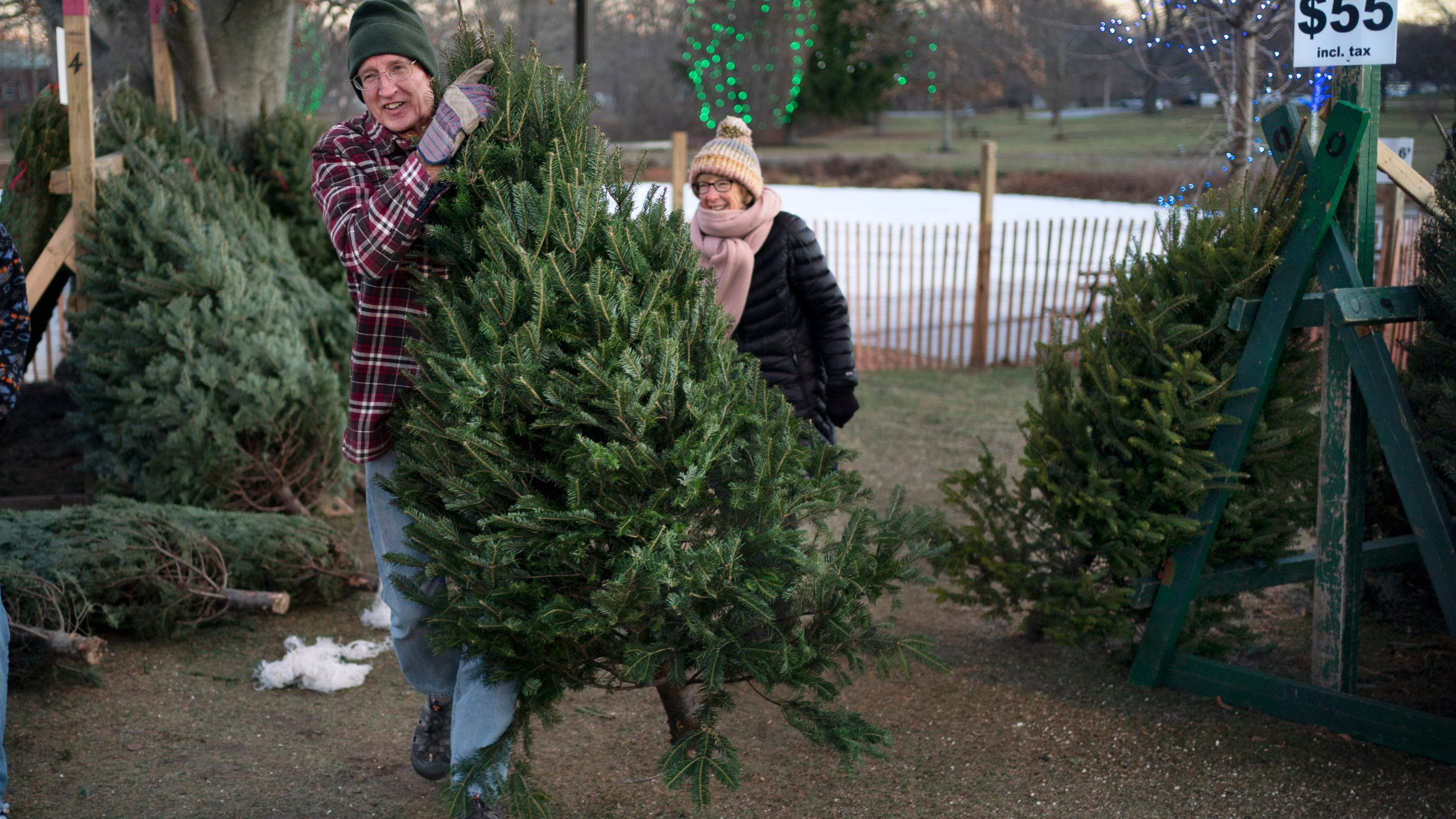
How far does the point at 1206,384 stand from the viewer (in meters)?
3.51

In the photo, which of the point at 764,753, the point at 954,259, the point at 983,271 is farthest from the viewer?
the point at 954,259

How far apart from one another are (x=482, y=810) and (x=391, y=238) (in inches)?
53.7

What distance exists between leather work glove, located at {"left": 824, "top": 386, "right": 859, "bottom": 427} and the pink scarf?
0.45 metres

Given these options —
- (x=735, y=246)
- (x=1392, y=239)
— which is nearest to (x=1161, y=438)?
(x=735, y=246)

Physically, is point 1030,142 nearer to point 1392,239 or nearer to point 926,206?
point 926,206

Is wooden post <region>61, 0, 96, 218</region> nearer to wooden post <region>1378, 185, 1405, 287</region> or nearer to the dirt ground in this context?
the dirt ground

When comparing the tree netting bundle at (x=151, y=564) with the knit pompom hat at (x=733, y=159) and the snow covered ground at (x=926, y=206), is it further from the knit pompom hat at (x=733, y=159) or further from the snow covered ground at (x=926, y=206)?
the snow covered ground at (x=926, y=206)

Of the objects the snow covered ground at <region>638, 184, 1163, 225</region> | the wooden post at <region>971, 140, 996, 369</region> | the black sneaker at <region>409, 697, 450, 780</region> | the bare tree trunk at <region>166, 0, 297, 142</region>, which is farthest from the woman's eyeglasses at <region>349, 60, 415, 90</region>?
the snow covered ground at <region>638, 184, 1163, 225</region>

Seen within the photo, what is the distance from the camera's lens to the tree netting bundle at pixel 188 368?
16.6ft

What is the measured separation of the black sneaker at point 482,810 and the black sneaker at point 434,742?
1.33ft

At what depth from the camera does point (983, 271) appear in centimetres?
1102

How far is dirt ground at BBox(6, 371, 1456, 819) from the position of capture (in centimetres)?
312

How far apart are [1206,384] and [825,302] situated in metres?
1.27

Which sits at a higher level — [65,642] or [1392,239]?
[1392,239]
